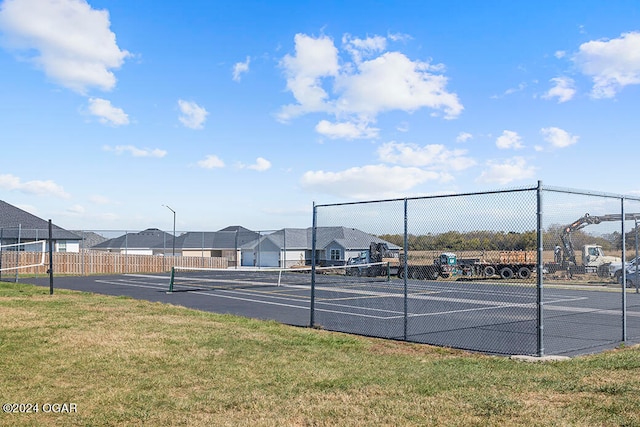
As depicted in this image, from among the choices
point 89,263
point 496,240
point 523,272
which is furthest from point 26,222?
point 496,240

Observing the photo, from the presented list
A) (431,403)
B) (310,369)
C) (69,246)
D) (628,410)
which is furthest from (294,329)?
(69,246)

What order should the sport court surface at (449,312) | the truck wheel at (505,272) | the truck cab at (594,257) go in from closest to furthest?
the sport court surface at (449,312) → the truck cab at (594,257) → the truck wheel at (505,272)

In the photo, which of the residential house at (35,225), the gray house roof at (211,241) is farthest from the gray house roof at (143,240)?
the residential house at (35,225)

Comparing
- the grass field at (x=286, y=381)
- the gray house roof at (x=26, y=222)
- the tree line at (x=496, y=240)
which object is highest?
the gray house roof at (x=26, y=222)

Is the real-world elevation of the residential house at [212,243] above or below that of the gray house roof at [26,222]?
below

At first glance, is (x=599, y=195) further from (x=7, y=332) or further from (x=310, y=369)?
(x=7, y=332)

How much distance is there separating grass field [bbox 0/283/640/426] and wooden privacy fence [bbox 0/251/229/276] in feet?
92.3

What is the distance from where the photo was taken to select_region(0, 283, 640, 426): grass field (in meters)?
5.73

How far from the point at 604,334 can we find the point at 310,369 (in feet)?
24.6

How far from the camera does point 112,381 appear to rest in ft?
24.1

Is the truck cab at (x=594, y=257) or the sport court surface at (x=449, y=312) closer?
the sport court surface at (x=449, y=312)

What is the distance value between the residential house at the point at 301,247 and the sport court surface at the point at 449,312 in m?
13.1

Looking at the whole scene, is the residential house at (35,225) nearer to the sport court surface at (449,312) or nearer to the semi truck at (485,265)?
the sport court surface at (449,312)

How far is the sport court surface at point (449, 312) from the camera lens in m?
11.4
